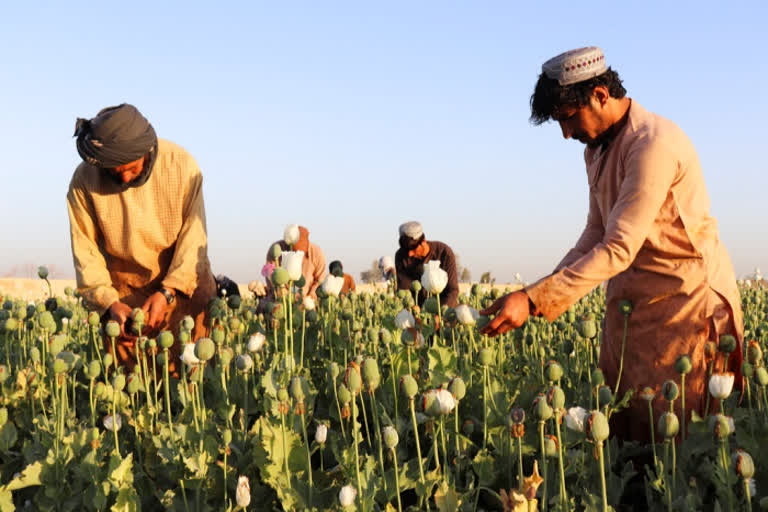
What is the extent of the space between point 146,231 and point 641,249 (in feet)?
8.11

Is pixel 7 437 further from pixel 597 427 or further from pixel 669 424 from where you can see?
pixel 669 424

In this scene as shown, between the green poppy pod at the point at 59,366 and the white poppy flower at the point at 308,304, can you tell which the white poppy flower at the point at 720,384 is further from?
the green poppy pod at the point at 59,366

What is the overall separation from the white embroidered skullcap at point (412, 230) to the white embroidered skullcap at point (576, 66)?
4186mm

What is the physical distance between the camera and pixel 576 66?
9.08 feet

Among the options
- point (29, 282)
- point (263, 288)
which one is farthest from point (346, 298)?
point (29, 282)

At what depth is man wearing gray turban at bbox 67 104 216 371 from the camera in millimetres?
3857

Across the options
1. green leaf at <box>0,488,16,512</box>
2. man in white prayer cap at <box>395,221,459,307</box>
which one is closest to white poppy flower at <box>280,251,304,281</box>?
green leaf at <box>0,488,16,512</box>

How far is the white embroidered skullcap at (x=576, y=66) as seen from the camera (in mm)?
2764

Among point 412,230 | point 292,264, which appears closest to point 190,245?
point 292,264

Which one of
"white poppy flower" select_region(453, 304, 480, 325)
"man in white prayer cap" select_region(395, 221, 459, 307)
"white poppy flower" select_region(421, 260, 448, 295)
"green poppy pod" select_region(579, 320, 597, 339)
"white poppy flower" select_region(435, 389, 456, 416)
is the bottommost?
"man in white prayer cap" select_region(395, 221, 459, 307)

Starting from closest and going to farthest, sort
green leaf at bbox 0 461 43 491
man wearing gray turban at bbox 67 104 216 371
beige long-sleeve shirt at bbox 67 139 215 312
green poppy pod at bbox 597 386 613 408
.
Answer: green poppy pod at bbox 597 386 613 408, green leaf at bbox 0 461 43 491, man wearing gray turban at bbox 67 104 216 371, beige long-sleeve shirt at bbox 67 139 215 312

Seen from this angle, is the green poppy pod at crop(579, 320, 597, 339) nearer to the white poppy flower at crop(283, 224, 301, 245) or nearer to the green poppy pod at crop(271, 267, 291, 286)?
the green poppy pod at crop(271, 267, 291, 286)

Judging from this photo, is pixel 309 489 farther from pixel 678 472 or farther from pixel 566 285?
pixel 678 472

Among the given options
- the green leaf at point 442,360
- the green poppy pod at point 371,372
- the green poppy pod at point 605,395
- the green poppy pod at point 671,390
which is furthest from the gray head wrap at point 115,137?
the green poppy pod at point 671,390
